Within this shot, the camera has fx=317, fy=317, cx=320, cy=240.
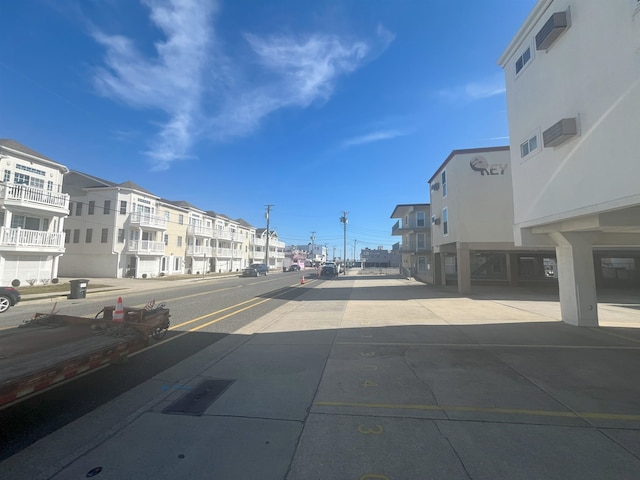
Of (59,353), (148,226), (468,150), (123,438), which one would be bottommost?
(123,438)

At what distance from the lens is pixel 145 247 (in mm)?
34500

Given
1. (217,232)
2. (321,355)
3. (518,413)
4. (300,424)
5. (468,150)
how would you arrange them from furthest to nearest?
(217,232) → (468,150) → (321,355) → (518,413) → (300,424)

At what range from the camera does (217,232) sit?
51656 mm

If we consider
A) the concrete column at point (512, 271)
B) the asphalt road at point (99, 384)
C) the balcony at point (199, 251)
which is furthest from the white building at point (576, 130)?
the balcony at point (199, 251)

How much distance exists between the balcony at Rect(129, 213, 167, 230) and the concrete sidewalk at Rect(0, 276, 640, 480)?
31781mm

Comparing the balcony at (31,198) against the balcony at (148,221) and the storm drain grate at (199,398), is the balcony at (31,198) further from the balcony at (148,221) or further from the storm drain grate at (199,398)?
the storm drain grate at (199,398)

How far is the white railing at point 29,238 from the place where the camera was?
21.2 metres

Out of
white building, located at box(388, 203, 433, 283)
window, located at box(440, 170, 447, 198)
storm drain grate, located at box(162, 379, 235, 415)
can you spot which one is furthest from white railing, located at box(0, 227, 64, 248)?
white building, located at box(388, 203, 433, 283)

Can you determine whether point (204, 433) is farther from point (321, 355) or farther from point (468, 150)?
point (468, 150)

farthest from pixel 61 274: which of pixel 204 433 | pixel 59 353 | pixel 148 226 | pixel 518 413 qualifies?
pixel 518 413

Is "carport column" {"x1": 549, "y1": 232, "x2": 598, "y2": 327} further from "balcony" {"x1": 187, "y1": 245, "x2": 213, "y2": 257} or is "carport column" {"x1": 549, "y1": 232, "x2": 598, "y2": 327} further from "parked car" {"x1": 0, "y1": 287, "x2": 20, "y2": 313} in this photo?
"balcony" {"x1": 187, "y1": 245, "x2": 213, "y2": 257}

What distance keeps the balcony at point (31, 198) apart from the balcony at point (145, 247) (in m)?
8.36

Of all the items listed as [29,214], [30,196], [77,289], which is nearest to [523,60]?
[77,289]

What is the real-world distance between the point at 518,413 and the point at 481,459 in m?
1.40
